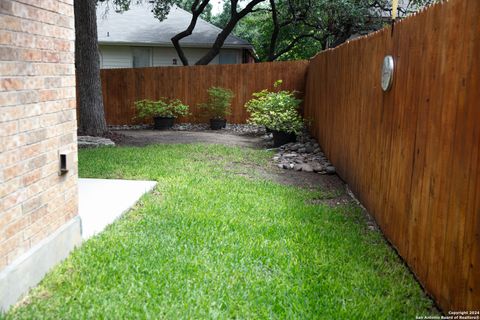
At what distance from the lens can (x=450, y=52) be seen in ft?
10.5

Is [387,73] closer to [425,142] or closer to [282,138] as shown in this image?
[425,142]

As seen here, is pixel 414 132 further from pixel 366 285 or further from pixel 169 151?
pixel 169 151

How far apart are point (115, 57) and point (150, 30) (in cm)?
196

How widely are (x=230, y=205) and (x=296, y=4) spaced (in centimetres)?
1605

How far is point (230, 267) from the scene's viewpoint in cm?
376

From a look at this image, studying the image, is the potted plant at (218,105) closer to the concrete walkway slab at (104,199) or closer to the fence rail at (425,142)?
the fence rail at (425,142)

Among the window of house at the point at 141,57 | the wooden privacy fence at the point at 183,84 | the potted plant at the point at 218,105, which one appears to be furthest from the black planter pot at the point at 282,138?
the window of house at the point at 141,57

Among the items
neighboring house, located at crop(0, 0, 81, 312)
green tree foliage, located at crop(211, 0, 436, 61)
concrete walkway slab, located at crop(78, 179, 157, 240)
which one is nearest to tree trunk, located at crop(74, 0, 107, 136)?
concrete walkway slab, located at crop(78, 179, 157, 240)

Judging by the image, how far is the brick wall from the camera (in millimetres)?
2977

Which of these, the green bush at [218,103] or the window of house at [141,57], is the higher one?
the window of house at [141,57]

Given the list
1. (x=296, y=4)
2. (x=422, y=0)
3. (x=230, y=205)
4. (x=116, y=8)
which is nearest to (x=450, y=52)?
(x=230, y=205)

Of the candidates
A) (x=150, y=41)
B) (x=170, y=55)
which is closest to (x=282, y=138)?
(x=150, y=41)

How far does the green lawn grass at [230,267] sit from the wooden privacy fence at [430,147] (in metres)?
0.31

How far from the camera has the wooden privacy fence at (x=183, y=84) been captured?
15508 mm
